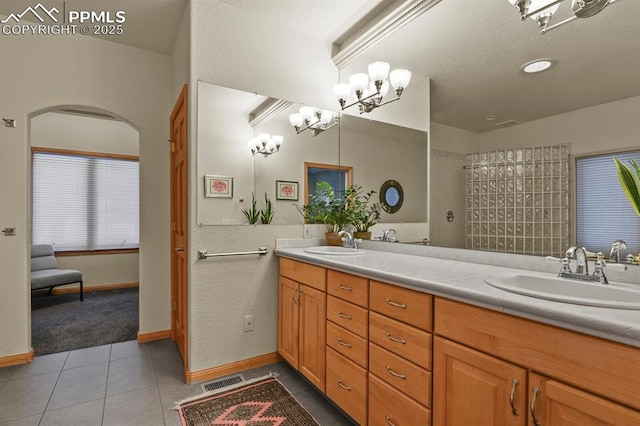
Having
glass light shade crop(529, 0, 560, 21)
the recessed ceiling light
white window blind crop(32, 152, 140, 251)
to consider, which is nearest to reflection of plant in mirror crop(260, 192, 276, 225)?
the recessed ceiling light

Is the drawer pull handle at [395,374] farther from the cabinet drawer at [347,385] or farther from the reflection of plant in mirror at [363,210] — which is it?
the reflection of plant in mirror at [363,210]

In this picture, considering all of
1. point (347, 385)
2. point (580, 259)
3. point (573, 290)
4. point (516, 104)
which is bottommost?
point (347, 385)

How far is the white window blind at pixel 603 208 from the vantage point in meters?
1.21

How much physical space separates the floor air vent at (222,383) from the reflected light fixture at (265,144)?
1.66 m

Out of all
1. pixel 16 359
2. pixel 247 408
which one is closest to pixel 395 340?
pixel 247 408

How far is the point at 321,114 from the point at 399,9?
955mm

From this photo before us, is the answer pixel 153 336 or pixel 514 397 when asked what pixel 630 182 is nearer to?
pixel 514 397

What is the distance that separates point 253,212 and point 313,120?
95 centimetres

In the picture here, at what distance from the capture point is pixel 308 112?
8.85 ft

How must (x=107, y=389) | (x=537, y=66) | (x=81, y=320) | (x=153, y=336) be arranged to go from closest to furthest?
(x=537, y=66) → (x=107, y=389) → (x=153, y=336) → (x=81, y=320)

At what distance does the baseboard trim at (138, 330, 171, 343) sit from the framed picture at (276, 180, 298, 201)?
178 cm

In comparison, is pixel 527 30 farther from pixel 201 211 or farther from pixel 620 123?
pixel 201 211

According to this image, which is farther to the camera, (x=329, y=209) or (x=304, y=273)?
(x=329, y=209)

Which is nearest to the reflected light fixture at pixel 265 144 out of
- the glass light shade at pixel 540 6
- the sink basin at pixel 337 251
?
the sink basin at pixel 337 251
